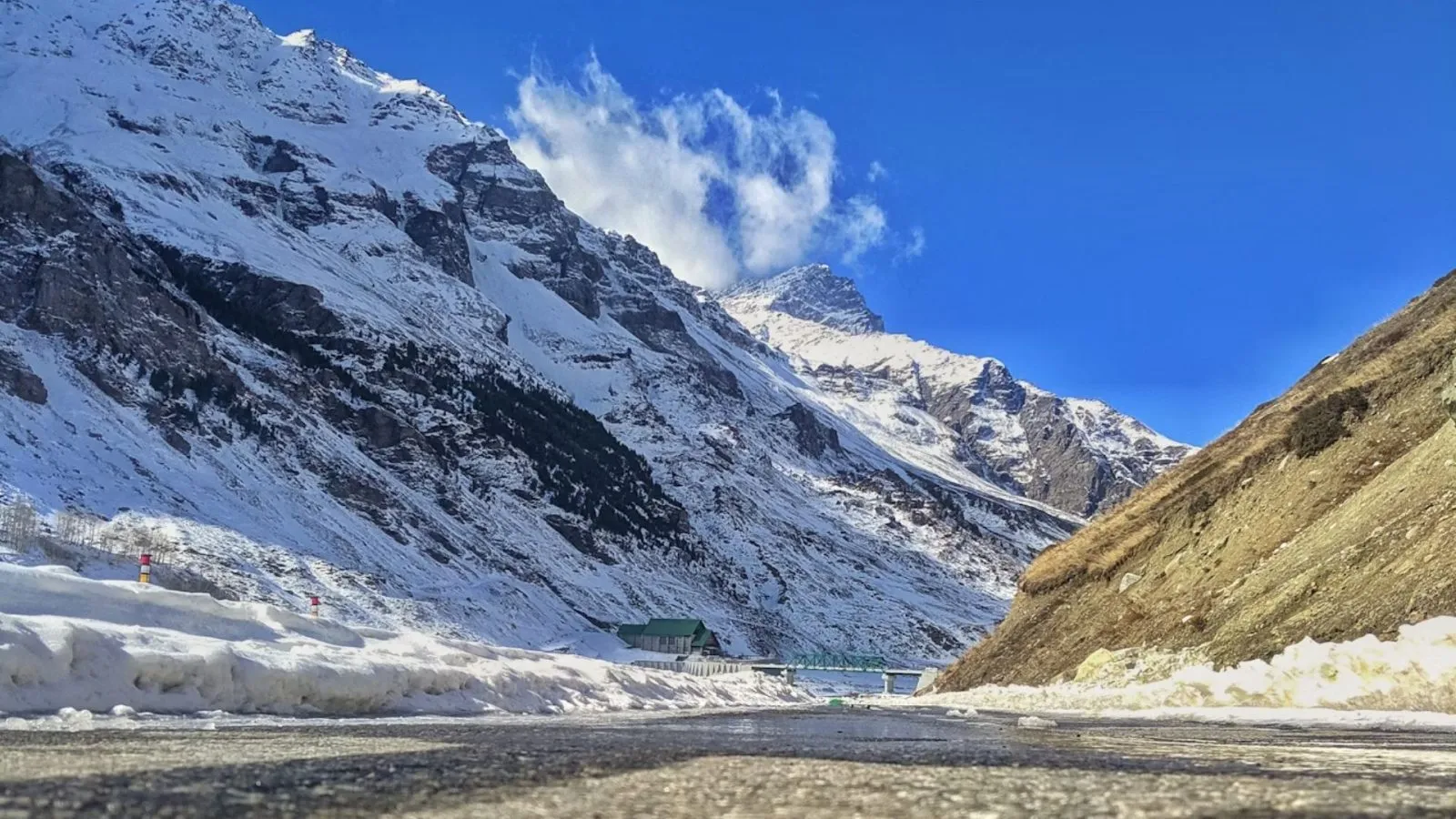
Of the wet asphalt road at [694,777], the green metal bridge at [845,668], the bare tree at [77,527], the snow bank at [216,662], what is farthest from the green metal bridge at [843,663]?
the wet asphalt road at [694,777]

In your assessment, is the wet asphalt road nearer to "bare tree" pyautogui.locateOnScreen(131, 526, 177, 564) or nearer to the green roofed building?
"bare tree" pyautogui.locateOnScreen(131, 526, 177, 564)

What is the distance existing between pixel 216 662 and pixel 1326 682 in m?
20.0

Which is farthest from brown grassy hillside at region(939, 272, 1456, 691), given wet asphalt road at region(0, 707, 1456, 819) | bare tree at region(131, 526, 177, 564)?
bare tree at region(131, 526, 177, 564)

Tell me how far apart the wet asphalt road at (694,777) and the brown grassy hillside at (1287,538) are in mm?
12124

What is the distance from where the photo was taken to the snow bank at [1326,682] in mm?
19781

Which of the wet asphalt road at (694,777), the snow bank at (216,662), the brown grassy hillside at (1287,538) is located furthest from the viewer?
the brown grassy hillside at (1287,538)

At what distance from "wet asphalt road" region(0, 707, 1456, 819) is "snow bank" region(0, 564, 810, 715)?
4150 mm

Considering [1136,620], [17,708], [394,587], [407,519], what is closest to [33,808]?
[17,708]

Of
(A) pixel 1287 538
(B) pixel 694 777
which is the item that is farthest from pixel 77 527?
(B) pixel 694 777

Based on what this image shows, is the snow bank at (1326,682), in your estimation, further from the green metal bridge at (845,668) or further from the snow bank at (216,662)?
the green metal bridge at (845,668)

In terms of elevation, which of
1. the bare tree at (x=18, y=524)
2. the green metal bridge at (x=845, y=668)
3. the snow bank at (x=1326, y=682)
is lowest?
the snow bank at (x=1326, y=682)

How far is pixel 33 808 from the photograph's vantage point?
218 inches

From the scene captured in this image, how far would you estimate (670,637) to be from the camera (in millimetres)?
140750

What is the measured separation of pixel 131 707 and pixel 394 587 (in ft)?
358
